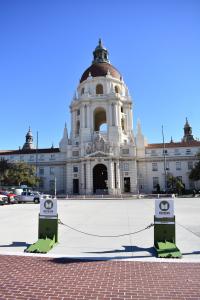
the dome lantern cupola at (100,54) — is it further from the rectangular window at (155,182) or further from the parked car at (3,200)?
the parked car at (3,200)

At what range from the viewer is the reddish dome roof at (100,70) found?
3126 inches

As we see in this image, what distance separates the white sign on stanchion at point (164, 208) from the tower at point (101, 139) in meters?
57.3

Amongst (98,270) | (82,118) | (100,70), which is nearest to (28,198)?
(98,270)

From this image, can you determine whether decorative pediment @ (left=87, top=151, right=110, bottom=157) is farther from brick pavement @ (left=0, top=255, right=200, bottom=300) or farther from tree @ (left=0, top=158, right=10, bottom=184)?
brick pavement @ (left=0, top=255, right=200, bottom=300)

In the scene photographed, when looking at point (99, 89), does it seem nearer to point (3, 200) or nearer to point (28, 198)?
point (28, 198)

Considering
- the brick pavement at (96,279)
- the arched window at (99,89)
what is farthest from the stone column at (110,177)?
the brick pavement at (96,279)

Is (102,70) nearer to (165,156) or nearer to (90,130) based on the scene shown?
(90,130)

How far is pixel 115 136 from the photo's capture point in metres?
72.9

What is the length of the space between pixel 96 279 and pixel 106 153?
62766 millimetres

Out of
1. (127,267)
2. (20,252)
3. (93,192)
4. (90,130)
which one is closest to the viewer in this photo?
(127,267)

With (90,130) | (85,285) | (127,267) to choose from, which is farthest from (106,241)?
(90,130)

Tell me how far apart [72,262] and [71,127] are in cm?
7229

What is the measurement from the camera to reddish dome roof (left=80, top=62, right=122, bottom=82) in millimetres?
79400

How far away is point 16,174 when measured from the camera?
206ft
